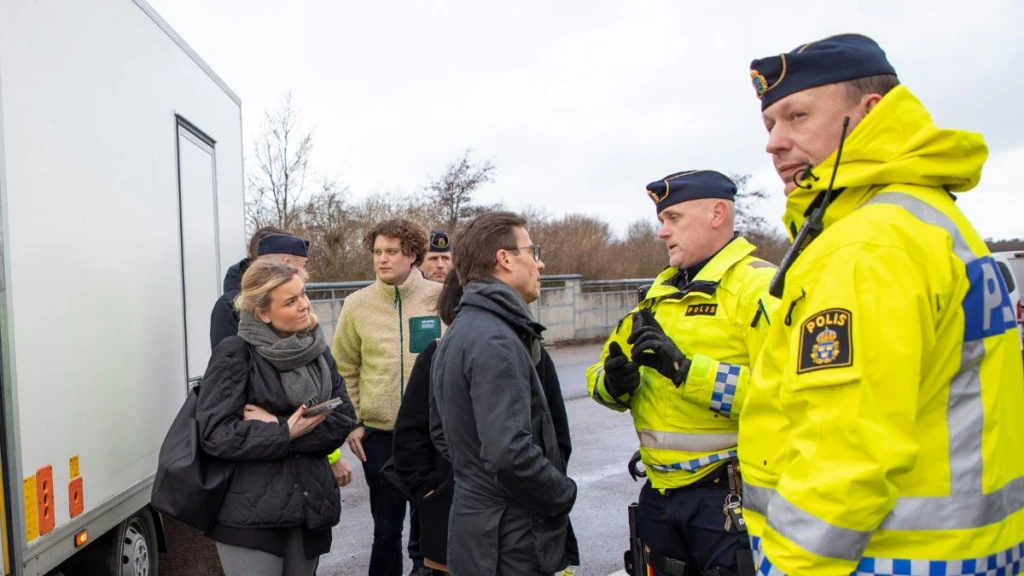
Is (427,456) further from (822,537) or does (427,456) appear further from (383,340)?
(822,537)

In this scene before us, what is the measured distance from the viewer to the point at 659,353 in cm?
244

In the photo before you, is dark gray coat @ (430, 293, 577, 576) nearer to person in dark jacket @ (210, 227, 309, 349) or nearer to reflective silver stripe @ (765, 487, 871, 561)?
reflective silver stripe @ (765, 487, 871, 561)

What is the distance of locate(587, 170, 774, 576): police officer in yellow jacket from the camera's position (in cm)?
240

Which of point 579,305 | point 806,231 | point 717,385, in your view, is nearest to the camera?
point 806,231

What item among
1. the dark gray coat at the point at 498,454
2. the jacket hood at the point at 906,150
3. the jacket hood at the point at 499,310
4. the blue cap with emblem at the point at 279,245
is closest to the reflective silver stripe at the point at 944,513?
the jacket hood at the point at 906,150

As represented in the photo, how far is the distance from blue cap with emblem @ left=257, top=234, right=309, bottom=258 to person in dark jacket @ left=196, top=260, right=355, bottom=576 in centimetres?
122

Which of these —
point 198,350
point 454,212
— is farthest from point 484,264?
point 454,212

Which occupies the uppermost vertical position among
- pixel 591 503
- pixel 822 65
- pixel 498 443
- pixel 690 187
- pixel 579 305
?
pixel 822 65

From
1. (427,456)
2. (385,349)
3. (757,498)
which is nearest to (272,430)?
(427,456)

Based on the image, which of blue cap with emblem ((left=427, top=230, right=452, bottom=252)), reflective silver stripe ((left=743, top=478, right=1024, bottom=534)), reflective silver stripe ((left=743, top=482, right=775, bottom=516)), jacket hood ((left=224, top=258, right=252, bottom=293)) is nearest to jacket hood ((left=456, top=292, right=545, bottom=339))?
reflective silver stripe ((left=743, top=482, right=775, bottom=516))

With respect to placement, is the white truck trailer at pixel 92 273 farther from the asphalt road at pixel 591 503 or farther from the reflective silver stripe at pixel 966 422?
the reflective silver stripe at pixel 966 422

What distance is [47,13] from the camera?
102 inches

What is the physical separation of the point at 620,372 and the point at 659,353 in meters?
0.21

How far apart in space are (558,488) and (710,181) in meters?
1.36
